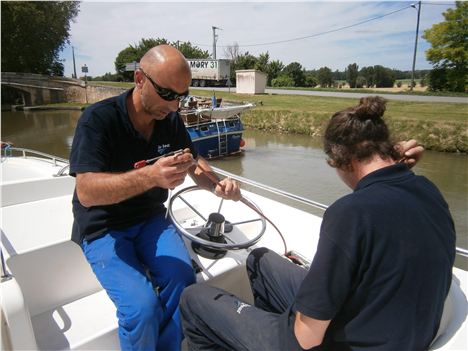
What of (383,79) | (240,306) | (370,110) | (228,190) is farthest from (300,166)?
(383,79)

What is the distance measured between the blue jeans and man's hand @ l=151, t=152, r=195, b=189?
19.8 inches

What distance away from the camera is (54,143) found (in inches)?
582

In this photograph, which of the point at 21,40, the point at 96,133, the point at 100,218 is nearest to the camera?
the point at 96,133

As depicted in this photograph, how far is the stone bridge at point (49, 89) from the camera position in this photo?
29.5 meters

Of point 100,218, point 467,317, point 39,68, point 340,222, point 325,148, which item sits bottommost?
point 467,317

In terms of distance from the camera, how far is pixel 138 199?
6.11 feet

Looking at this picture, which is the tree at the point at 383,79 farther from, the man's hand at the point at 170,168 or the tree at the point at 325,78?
the man's hand at the point at 170,168

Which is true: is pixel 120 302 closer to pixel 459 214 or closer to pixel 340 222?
pixel 340 222

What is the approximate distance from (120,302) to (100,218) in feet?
1.48

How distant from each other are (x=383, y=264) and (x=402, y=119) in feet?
39.2

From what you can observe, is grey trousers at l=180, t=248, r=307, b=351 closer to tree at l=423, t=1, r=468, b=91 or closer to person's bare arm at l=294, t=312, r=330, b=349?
person's bare arm at l=294, t=312, r=330, b=349

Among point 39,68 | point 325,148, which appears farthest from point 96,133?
point 39,68

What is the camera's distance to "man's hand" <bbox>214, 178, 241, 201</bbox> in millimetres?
1998

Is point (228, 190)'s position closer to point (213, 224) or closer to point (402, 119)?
point (213, 224)
